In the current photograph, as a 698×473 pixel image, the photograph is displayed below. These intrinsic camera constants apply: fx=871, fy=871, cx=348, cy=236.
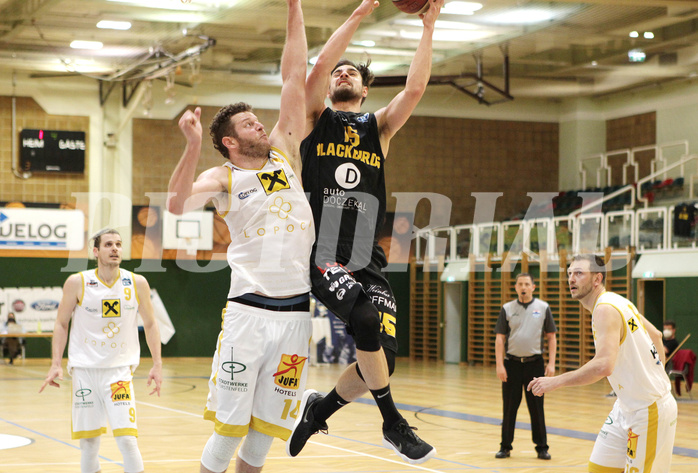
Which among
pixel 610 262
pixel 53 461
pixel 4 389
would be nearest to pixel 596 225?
pixel 610 262

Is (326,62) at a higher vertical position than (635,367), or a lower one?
higher

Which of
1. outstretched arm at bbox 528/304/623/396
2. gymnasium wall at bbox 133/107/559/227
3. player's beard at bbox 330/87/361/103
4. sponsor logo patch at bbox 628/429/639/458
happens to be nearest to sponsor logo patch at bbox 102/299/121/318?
player's beard at bbox 330/87/361/103

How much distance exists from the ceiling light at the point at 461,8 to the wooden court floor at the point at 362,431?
23.5ft

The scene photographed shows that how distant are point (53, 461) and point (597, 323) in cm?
548

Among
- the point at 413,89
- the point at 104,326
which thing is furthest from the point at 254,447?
the point at 104,326

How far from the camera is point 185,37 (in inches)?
758

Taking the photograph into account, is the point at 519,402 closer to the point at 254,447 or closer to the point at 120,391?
the point at 120,391

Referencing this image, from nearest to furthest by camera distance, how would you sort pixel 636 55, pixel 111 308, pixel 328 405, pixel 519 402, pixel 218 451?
pixel 218 451 < pixel 328 405 < pixel 111 308 < pixel 519 402 < pixel 636 55

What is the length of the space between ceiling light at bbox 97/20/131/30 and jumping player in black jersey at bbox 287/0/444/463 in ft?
47.2

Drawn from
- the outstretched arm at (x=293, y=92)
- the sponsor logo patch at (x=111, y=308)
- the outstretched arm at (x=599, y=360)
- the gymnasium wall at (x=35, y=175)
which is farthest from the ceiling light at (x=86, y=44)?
the outstretched arm at (x=599, y=360)

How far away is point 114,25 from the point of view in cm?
1817

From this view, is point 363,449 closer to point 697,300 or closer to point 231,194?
point 231,194

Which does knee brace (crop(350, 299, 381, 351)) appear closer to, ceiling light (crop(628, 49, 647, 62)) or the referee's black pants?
the referee's black pants

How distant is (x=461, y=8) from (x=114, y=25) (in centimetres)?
720
